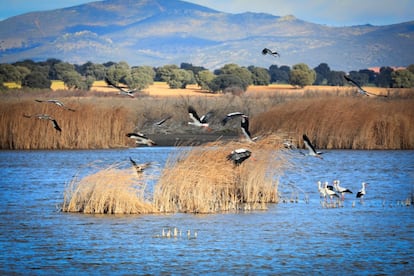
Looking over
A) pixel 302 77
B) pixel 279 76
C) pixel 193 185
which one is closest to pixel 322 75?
pixel 279 76

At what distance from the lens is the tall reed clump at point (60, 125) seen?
114 feet

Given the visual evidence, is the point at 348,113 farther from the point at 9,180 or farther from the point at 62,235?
the point at 62,235

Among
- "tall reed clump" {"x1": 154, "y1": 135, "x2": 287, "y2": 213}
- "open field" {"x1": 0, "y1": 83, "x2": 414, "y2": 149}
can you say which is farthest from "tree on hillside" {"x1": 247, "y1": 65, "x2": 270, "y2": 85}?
"tall reed clump" {"x1": 154, "y1": 135, "x2": 287, "y2": 213}

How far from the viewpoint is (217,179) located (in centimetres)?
1753

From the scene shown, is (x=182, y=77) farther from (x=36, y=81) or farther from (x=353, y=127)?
(x=353, y=127)

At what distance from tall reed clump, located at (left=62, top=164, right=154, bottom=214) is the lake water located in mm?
302

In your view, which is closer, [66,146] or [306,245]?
[306,245]

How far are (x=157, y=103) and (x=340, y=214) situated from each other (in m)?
33.9

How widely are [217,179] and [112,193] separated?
2.11 m

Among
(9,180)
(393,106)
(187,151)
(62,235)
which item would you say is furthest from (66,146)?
(62,235)

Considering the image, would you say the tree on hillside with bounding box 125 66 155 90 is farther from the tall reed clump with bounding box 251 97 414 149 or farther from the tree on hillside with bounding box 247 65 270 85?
the tall reed clump with bounding box 251 97 414 149

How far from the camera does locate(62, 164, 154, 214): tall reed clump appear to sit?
1686 cm

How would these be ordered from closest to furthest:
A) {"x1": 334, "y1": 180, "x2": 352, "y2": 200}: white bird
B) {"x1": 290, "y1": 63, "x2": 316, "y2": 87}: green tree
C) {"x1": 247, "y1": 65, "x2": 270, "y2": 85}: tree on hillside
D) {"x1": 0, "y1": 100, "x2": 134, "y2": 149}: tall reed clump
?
{"x1": 334, "y1": 180, "x2": 352, "y2": 200}: white bird → {"x1": 0, "y1": 100, "x2": 134, "y2": 149}: tall reed clump → {"x1": 290, "y1": 63, "x2": 316, "y2": 87}: green tree → {"x1": 247, "y1": 65, "x2": 270, "y2": 85}: tree on hillside

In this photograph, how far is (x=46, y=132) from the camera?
3494 centimetres
